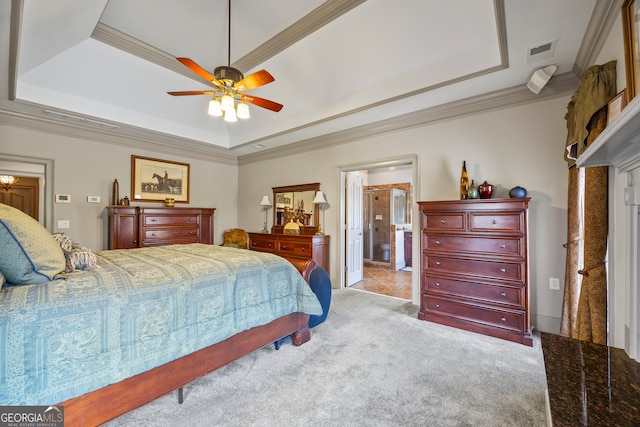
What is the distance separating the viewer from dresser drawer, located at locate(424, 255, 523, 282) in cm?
263

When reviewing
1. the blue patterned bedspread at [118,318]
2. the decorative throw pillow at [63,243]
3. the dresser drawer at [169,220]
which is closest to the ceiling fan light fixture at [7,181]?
the dresser drawer at [169,220]

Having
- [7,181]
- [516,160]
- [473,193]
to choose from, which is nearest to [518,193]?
[473,193]

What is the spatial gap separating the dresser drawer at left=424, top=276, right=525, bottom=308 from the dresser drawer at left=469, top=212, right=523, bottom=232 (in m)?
0.59

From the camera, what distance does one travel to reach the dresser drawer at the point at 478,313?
2607 mm

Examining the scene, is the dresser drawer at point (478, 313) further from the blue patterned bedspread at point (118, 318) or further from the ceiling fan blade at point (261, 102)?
the ceiling fan blade at point (261, 102)

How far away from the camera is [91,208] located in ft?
13.9

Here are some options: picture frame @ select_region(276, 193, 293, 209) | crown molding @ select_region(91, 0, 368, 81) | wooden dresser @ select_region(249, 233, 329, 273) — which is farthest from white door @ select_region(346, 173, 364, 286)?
crown molding @ select_region(91, 0, 368, 81)

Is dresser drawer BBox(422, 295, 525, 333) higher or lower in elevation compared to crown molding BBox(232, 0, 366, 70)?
lower

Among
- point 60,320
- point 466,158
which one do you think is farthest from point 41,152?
point 466,158

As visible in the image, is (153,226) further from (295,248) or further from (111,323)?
(111,323)

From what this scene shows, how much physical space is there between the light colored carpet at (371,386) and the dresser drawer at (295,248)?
1.82 m

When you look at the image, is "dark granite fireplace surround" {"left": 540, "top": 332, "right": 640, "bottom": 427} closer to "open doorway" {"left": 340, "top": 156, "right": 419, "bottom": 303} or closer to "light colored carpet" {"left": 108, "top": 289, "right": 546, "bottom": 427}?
"light colored carpet" {"left": 108, "top": 289, "right": 546, "bottom": 427}

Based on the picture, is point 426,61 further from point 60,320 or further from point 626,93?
point 60,320

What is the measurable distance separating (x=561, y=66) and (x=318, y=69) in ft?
8.46
